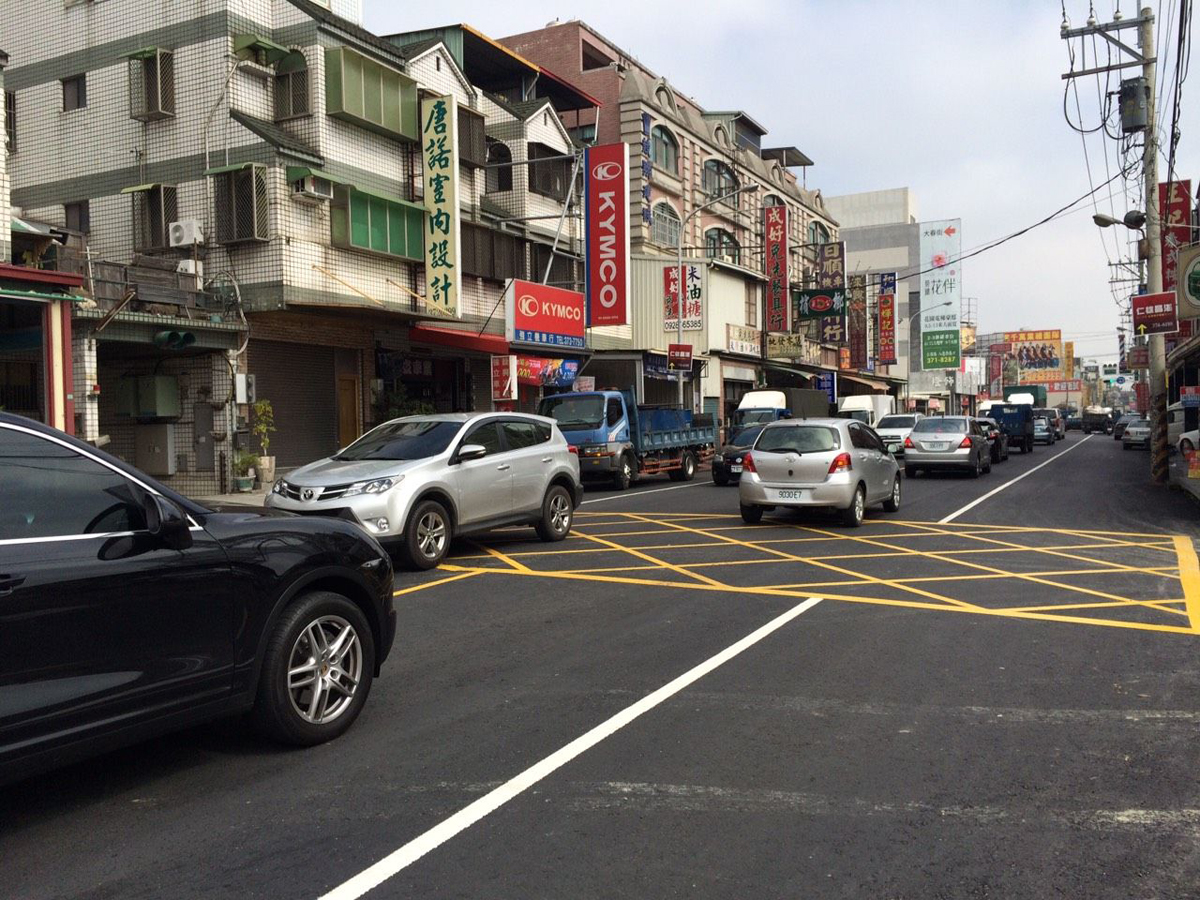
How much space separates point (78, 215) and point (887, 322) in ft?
177

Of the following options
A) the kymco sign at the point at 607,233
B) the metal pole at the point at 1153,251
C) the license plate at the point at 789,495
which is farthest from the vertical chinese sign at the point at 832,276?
the license plate at the point at 789,495

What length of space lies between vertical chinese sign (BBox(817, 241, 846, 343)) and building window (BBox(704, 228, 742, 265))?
7.91 metres

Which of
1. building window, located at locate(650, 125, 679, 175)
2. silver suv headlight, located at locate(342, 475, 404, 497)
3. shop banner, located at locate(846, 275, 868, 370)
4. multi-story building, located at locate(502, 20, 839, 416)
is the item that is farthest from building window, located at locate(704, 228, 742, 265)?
silver suv headlight, located at locate(342, 475, 404, 497)

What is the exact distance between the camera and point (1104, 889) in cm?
343

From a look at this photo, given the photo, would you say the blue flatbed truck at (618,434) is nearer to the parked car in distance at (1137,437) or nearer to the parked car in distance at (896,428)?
the parked car in distance at (896,428)

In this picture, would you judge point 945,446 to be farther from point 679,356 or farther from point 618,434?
point 679,356

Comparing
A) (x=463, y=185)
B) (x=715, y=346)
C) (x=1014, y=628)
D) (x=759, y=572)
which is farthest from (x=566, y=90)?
(x=1014, y=628)

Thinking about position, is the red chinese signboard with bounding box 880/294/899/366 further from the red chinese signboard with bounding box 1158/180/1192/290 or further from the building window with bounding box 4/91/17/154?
the building window with bounding box 4/91/17/154

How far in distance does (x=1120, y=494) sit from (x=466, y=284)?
54.7 feet

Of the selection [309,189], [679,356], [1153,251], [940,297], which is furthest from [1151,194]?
[940,297]

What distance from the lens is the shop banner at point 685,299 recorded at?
116 feet

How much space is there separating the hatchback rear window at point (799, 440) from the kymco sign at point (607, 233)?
1453 cm

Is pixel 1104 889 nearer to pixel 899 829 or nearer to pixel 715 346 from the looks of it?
pixel 899 829

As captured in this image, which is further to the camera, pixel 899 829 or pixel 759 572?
pixel 759 572
